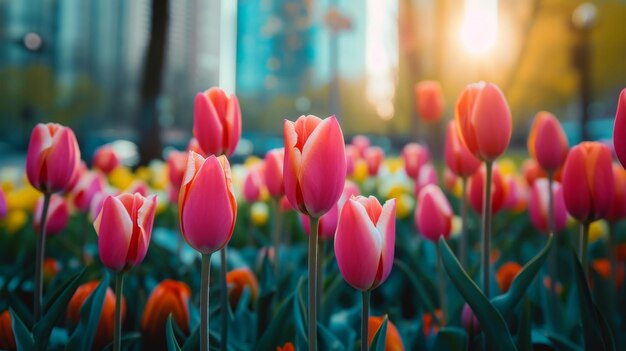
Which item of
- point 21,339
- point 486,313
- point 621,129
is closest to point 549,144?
point 621,129

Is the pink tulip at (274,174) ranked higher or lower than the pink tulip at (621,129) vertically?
lower

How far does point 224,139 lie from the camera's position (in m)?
1.03

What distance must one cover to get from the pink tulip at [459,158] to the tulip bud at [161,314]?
73 cm

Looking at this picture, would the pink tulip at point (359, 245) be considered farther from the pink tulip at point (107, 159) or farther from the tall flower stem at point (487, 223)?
the pink tulip at point (107, 159)

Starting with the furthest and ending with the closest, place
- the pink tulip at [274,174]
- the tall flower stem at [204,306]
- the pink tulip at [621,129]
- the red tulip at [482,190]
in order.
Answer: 1. the red tulip at [482,190]
2. the pink tulip at [274,174]
3. the pink tulip at [621,129]
4. the tall flower stem at [204,306]

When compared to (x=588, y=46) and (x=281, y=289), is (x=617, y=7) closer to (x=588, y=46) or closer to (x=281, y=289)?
(x=588, y=46)

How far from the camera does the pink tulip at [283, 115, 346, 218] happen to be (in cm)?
69

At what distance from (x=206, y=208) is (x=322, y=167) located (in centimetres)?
17

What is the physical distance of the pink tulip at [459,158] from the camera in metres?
1.25

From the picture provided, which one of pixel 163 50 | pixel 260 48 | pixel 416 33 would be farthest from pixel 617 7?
pixel 260 48

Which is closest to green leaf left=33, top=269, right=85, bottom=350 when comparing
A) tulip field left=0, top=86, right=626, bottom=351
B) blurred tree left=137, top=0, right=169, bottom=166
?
tulip field left=0, top=86, right=626, bottom=351

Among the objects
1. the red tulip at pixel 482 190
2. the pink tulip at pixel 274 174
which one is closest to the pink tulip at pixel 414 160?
the red tulip at pixel 482 190

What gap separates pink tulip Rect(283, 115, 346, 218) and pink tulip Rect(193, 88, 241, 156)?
1.07ft

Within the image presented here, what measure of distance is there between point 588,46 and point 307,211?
11500 millimetres
